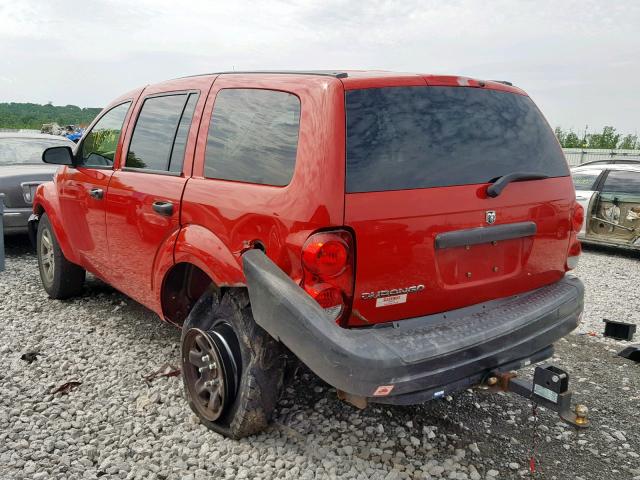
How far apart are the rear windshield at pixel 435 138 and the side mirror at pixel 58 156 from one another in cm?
293

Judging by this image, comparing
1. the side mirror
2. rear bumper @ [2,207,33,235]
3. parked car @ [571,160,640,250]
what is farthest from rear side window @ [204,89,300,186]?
parked car @ [571,160,640,250]

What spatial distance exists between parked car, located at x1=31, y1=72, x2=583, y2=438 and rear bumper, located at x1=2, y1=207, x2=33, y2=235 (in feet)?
15.3

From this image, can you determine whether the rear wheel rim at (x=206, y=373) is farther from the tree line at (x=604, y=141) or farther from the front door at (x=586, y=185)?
the tree line at (x=604, y=141)

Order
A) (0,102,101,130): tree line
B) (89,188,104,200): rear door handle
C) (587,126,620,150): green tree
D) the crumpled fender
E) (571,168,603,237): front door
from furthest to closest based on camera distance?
(0,102,101,130): tree line, (587,126,620,150): green tree, (571,168,603,237): front door, the crumpled fender, (89,188,104,200): rear door handle

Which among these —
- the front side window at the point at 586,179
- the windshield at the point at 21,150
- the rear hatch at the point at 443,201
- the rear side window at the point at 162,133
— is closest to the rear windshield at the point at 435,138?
the rear hatch at the point at 443,201

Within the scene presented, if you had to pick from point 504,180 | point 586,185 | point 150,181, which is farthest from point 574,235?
point 586,185

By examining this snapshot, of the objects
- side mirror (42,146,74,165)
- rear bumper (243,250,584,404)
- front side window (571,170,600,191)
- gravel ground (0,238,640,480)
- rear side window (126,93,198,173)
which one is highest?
rear side window (126,93,198,173)

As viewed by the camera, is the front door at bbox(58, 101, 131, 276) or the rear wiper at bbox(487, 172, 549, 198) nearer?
the rear wiper at bbox(487, 172, 549, 198)

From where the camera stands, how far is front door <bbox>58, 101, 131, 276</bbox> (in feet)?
14.0

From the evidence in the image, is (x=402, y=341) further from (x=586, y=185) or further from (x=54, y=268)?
(x=586, y=185)

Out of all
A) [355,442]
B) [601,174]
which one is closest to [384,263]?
[355,442]

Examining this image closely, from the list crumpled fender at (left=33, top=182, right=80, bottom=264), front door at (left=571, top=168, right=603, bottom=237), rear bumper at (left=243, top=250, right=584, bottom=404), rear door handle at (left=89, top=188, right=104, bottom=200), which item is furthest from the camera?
front door at (left=571, top=168, right=603, bottom=237)

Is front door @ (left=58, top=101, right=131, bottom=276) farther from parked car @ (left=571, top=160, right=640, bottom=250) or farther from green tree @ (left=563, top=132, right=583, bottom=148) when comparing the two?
green tree @ (left=563, top=132, right=583, bottom=148)

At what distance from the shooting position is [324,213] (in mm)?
2467
